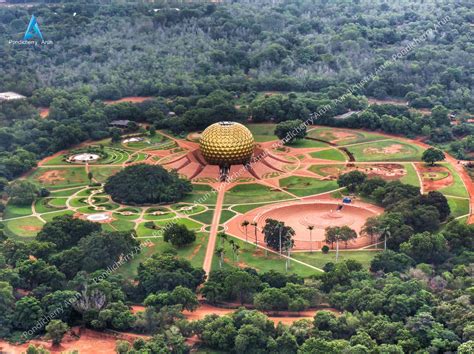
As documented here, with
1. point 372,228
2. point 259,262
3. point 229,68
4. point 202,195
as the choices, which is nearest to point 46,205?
point 202,195

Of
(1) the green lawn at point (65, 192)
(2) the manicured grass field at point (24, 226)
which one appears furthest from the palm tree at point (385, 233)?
(1) the green lawn at point (65, 192)

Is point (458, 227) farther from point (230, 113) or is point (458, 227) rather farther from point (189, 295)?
point (230, 113)

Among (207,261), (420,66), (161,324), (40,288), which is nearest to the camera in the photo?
(161,324)

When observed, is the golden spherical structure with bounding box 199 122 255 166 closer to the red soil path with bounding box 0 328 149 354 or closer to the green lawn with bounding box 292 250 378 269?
the green lawn with bounding box 292 250 378 269

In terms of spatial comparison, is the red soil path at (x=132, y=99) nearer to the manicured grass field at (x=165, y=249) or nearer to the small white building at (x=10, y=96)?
the small white building at (x=10, y=96)

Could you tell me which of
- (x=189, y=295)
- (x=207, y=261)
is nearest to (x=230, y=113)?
(x=207, y=261)

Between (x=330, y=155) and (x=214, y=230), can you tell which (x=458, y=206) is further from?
(x=214, y=230)
